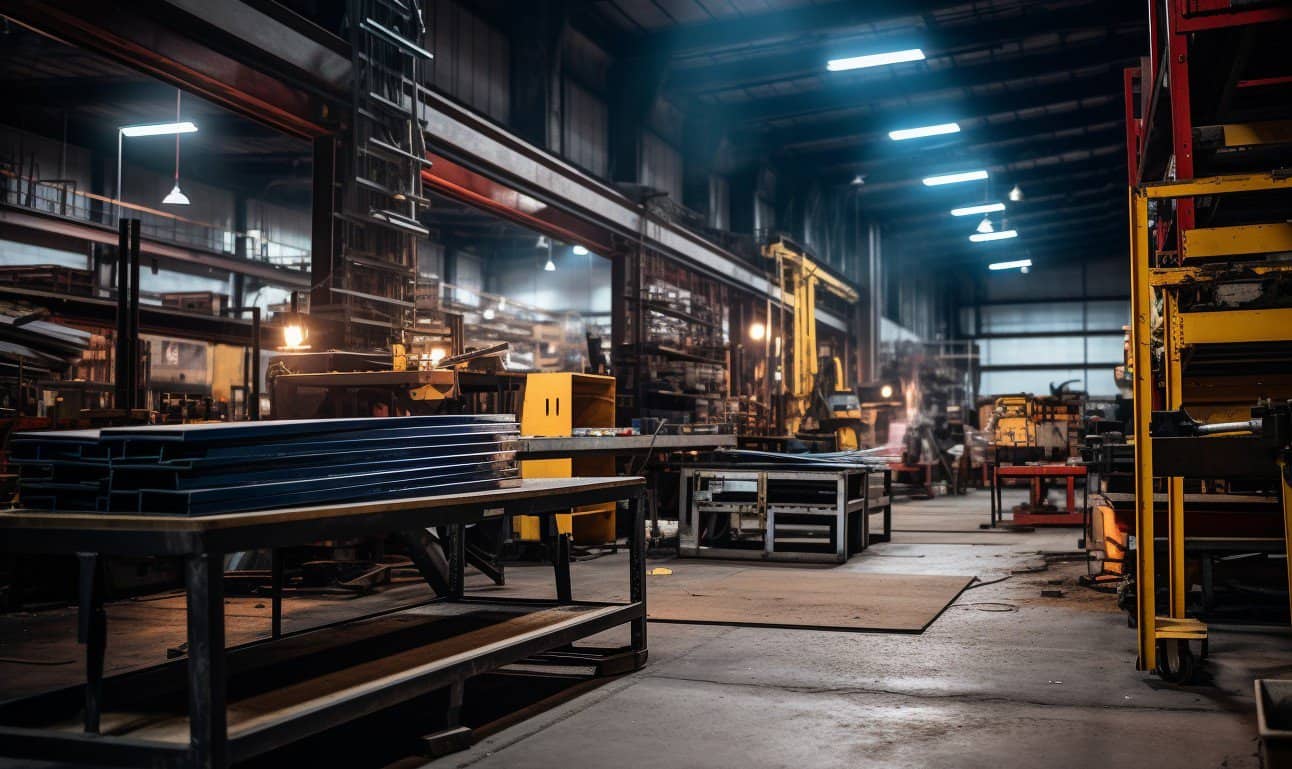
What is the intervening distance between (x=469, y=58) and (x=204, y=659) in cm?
1244

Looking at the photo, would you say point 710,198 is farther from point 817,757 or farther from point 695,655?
point 817,757

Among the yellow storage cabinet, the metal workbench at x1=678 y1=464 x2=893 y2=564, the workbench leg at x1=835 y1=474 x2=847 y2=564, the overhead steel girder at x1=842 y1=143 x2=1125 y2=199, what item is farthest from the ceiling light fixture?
the overhead steel girder at x1=842 y1=143 x2=1125 y2=199

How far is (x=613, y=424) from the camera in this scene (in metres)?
9.80

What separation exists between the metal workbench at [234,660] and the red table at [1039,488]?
893 cm

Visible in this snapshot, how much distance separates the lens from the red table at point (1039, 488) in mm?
11836

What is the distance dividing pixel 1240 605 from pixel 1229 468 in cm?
274

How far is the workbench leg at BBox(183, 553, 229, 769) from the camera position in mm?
2363

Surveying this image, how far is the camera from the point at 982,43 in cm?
1708

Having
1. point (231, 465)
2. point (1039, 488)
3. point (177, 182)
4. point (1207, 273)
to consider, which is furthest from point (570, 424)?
point (177, 182)

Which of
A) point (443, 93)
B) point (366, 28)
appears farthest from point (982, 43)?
point (366, 28)

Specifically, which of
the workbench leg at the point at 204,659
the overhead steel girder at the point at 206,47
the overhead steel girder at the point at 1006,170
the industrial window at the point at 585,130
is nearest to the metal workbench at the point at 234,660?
the workbench leg at the point at 204,659

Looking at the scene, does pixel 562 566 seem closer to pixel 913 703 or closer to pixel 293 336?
pixel 913 703

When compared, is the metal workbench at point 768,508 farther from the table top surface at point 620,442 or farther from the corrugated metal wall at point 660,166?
the corrugated metal wall at point 660,166

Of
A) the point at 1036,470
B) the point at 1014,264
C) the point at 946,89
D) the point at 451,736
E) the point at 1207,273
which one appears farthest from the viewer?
the point at 1014,264
